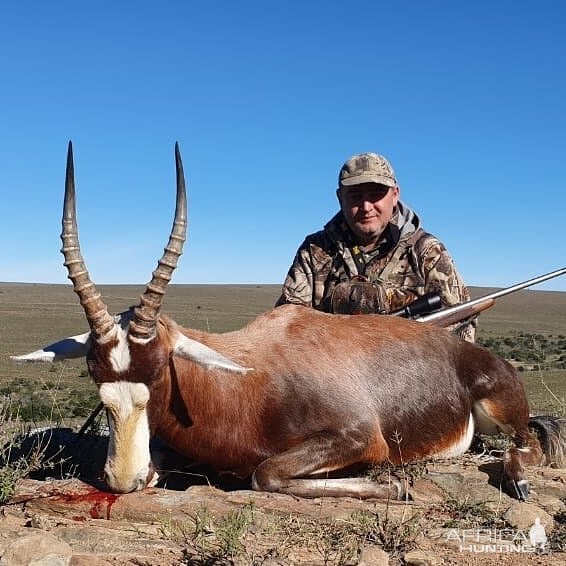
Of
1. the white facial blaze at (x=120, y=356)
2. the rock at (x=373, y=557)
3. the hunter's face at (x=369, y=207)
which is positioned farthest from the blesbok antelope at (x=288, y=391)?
the hunter's face at (x=369, y=207)

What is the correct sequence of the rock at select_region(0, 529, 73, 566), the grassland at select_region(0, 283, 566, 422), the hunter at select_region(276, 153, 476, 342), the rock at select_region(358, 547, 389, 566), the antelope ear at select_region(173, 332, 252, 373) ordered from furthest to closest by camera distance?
1. the grassland at select_region(0, 283, 566, 422)
2. the hunter at select_region(276, 153, 476, 342)
3. the antelope ear at select_region(173, 332, 252, 373)
4. the rock at select_region(358, 547, 389, 566)
5. the rock at select_region(0, 529, 73, 566)

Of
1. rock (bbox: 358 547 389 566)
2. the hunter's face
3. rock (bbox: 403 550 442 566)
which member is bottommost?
rock (bbox: 403 550 442 566)

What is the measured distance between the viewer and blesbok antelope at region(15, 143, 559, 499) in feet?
16.6

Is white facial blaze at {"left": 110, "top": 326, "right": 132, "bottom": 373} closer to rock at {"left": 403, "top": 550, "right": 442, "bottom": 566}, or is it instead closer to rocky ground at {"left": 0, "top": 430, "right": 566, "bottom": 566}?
rocky ground at {"left": 0, "top": 430, "right": 566, "bottom": 566}

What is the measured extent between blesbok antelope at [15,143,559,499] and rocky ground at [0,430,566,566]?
9.1 inches

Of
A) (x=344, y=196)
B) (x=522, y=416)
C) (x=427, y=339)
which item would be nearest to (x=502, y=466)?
(x=522, y=416)

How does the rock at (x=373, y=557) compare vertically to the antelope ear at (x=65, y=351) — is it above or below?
below

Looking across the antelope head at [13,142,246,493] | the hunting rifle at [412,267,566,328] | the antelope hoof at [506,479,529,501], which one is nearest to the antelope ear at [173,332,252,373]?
the antelope head at [13,142,246,493]

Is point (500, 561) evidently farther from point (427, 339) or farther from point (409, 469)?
point (427, 339)

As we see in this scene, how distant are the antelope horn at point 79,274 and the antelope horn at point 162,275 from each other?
0.19m

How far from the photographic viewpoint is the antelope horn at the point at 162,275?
5105 mm

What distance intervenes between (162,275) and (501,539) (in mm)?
2719

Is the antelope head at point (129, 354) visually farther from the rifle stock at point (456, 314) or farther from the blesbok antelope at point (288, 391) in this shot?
the rifle stock at point (456, 314)

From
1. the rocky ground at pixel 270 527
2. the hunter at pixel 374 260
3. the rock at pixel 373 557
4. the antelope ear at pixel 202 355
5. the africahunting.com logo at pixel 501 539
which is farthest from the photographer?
the hunter at pixel 374 260
